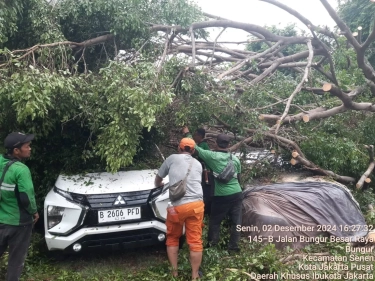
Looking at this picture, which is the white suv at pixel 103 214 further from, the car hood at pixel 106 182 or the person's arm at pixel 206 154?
the person's arm at pixel 206 154

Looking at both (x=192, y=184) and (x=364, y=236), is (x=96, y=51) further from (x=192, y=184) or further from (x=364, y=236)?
(x=364, y=236)

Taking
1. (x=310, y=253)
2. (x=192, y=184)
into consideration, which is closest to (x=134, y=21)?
(x=192, y=184)

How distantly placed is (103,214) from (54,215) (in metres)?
Result: 0.54

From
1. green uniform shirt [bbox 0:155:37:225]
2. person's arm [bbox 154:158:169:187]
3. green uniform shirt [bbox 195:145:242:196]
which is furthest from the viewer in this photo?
green uniform shirt [bbox 195:145:242:196]

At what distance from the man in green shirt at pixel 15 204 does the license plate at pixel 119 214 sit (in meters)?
0.74

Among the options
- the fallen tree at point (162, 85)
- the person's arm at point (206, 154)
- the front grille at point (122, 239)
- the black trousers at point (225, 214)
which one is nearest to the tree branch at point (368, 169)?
the fallen tree at point (162, 85)

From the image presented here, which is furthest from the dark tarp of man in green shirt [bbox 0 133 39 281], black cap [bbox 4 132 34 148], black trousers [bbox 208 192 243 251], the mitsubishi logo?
black cap [bbox 4 132 34 148]

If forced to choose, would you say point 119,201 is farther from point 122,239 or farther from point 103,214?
point 122,239

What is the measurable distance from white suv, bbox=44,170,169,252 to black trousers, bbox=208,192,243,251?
0.63 metres

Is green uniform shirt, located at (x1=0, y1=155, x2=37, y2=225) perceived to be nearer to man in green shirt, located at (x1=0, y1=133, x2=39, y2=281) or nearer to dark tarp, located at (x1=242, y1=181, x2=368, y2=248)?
man in green shirt, located at (x1=0, y1=133, x2=39, y2=281)

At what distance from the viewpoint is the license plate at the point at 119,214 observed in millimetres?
3951

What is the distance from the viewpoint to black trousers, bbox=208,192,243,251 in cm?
439

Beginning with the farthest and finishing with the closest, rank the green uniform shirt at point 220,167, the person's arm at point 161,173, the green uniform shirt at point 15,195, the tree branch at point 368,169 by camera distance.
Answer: the tree branch at point 368,169, the green uniform shirt at point 220,167, the person's arm at point 161,173, the green uniform shirt at point 15,195

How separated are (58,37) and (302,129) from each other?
426cm
